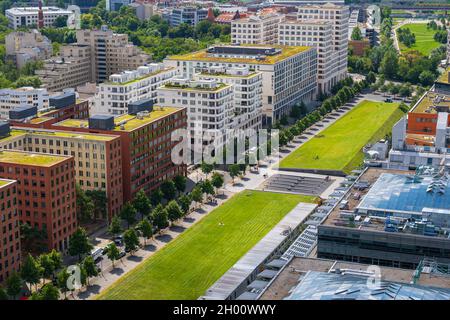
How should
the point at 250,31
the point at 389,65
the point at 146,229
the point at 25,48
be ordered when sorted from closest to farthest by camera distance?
1. the point at 146,229
2. the point at 250,31
3. the point at 25,48
4. the point at 389,65

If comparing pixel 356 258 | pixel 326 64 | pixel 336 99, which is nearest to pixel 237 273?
pixel 356 258

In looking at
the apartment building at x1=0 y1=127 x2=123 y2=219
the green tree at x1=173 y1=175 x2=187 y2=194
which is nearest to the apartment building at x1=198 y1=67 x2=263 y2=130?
the green tree at x1=173 y1=175 x2=187 y2=194

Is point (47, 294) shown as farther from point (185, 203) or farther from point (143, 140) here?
point (143, 140)

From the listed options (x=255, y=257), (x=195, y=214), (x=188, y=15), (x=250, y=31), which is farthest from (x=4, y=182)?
(x=188, y=15)

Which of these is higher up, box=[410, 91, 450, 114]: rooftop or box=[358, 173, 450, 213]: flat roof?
box=[410, 91, 450, 114]: rooftop

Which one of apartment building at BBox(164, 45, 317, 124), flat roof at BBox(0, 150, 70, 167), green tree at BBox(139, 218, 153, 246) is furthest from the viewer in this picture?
apartment building at BBox(164, 45, 317, 124)

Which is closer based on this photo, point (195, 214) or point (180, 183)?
point (195, 214)

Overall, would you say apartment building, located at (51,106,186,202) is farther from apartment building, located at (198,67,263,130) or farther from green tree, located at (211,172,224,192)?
apartment building, located at (198,67,263,130)
